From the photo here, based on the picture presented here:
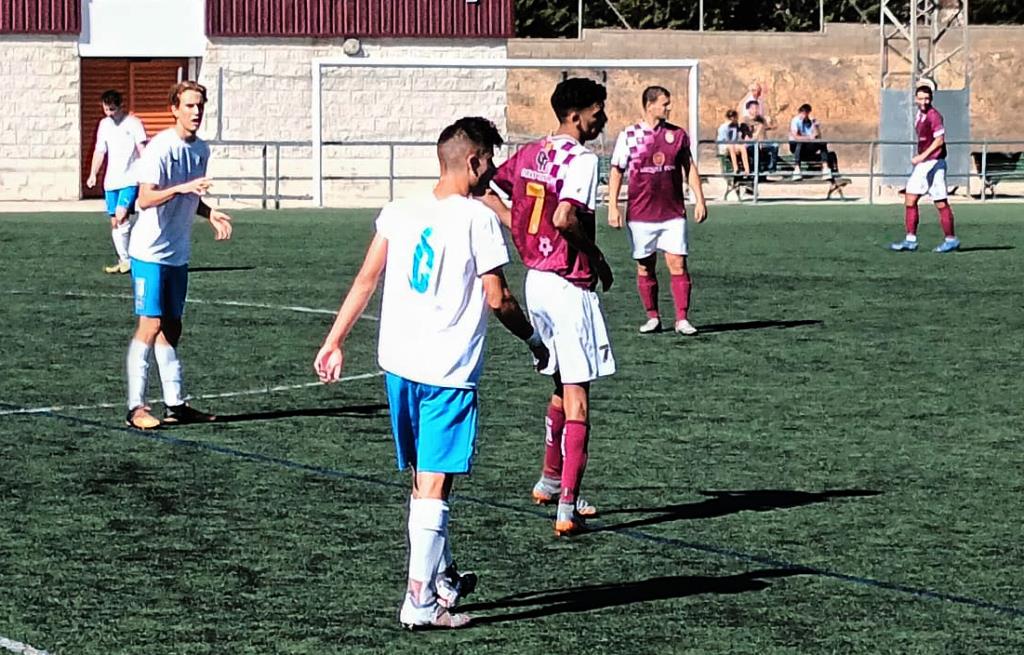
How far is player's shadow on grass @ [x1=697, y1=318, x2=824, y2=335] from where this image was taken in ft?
58.1

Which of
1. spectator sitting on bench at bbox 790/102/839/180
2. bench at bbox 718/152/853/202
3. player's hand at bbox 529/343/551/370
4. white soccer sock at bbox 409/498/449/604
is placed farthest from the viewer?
spectator sitting on bench at bbox 790/102/839/180

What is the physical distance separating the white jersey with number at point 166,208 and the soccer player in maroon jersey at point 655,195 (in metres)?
4.82

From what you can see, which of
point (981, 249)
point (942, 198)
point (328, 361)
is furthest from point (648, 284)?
point (981, 249)

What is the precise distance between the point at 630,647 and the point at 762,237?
852 inches

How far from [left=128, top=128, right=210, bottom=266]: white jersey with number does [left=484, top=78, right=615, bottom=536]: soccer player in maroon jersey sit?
2876mm

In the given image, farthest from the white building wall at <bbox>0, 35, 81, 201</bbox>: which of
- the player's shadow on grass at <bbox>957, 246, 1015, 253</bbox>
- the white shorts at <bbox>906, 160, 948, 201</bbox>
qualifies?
the white shorts at <bbox>906, 160, 948, 201</bbox>

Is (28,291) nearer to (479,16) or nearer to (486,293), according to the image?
(486,293)

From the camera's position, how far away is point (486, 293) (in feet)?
24.8

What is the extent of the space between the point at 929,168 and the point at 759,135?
67.7 ft

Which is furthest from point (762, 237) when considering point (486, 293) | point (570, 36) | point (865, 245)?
point (570, 36)

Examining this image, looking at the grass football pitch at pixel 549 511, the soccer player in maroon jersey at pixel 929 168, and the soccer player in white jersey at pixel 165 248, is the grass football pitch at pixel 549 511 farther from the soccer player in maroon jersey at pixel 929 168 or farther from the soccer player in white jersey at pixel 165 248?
the soccer player in maroon jersey at pixel 929 168

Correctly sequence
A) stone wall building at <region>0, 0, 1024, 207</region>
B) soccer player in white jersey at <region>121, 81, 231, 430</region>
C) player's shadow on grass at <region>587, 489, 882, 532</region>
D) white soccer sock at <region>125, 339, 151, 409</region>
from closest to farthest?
player's shadow on grass at <region>587, 489, 882, 532</region>, soccer player in white jersey at <region>121, 81, 231, 430</region>, white soccer sock at <region>125, 339, 151, 409</region>, stone wall building at <region>0, 0, 1024, 207</region>

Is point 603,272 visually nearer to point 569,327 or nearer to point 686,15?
point 569,327

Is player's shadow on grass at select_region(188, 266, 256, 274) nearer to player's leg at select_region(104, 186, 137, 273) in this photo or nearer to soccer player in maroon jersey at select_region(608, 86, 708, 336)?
player's leg at select_region(104, 186, 137, 273)
